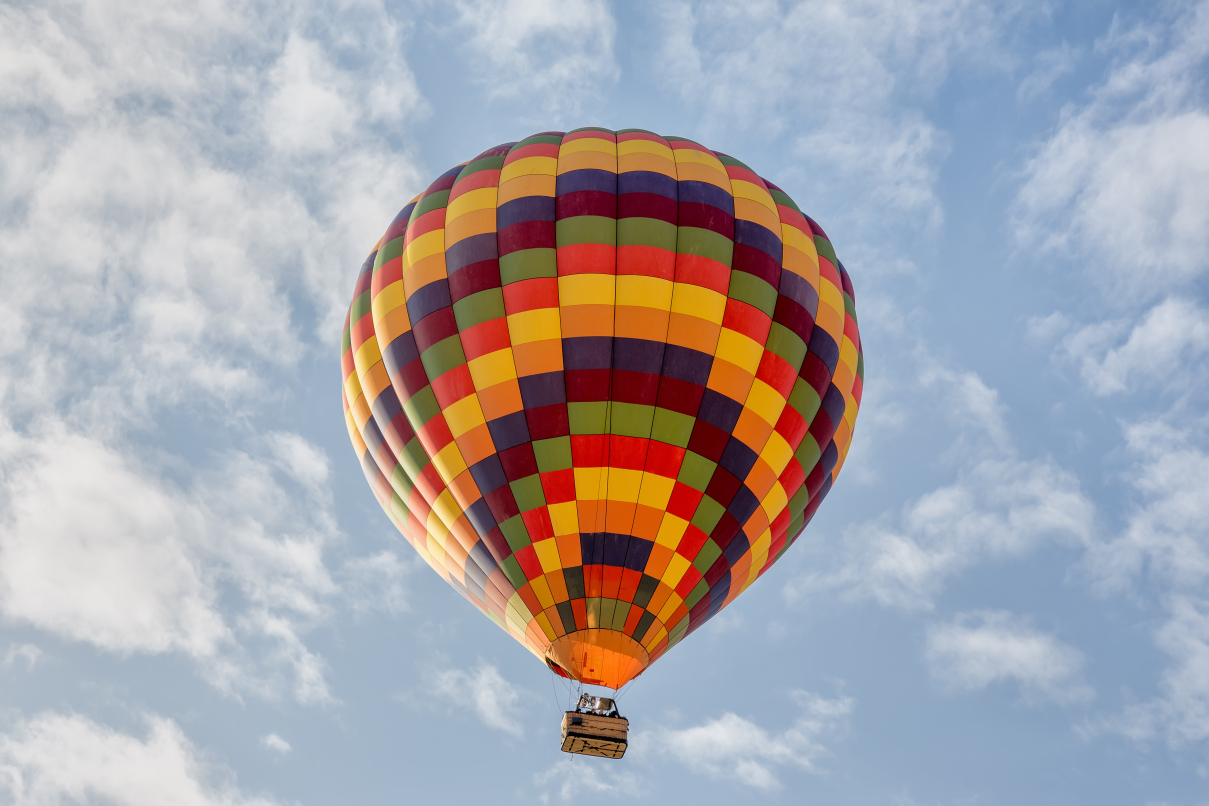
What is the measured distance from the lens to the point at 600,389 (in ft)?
39.3

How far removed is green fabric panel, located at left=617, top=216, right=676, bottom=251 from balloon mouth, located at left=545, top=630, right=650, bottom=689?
4804 mm

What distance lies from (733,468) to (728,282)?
2374 millimetres

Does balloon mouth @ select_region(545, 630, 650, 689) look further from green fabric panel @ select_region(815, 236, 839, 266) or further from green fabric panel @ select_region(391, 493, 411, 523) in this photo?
A: green fabric panel @ select_region(815, 236, 839, 266)

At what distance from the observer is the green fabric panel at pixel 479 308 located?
1241 centimetres

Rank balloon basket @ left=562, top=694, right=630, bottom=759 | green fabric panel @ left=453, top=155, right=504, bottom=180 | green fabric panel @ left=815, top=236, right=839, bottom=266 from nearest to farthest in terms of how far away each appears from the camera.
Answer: balloon basket @ left=562, top=694, right=630, bottom=759, green fabric panel @ left=453, top=155, right=504, bottom=180, green fabric panel @ left=815, top=236, right=839, bottom=266

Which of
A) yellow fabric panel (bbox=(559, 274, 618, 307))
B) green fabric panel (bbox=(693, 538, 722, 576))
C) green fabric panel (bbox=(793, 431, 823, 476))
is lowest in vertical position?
green fabric panel (bbox=(693, 538, 722, 576))

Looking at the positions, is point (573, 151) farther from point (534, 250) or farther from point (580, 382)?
point (580, 382)

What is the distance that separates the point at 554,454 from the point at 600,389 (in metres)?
0.96

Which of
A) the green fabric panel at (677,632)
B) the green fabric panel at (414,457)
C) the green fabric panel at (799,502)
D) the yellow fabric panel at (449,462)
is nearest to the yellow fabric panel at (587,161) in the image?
the yellow fabric panel at (449,462)

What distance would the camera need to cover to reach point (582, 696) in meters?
11.6

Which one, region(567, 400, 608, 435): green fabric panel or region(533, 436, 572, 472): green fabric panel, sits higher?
region(567, 400, 608, 435): green fabric panel

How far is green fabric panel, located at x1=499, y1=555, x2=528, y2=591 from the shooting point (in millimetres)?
12070

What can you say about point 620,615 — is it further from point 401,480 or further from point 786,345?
point 786,345

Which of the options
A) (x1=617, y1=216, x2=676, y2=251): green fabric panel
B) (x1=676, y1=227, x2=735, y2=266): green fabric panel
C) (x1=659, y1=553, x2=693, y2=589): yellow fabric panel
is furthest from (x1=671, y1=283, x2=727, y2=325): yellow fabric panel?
(x1=659, y1=553, x2=693, y2=589): yellow fabric panel
